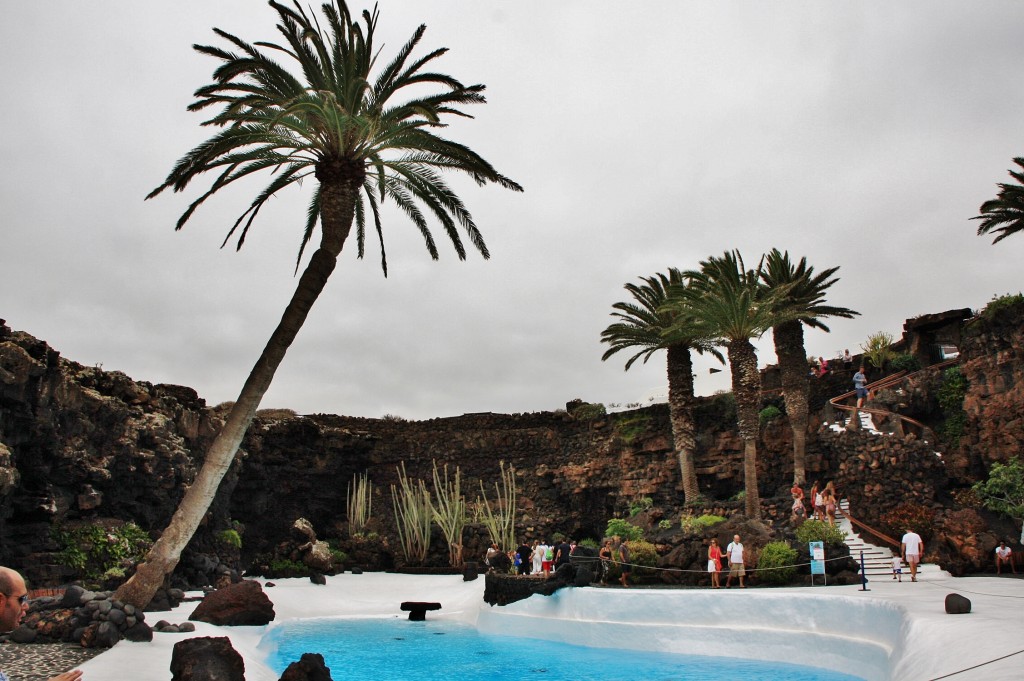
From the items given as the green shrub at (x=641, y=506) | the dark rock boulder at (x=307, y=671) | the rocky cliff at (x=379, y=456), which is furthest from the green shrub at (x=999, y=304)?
the dark rock boulder at (x=307, y=671)

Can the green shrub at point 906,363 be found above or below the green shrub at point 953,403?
above

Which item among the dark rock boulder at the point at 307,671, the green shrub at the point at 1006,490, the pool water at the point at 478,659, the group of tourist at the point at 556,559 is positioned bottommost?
the pool water at the point at 478,659

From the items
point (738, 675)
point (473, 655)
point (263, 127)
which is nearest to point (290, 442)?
point (473, 655)

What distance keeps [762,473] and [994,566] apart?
33.5ft

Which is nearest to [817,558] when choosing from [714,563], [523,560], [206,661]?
[714,563]

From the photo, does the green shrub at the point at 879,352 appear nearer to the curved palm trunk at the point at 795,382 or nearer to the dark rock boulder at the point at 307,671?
the curved palm trunk at the point at 795,382

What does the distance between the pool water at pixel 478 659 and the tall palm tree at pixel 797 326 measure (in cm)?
1138

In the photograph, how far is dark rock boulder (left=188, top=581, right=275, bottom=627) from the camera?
1355 centimetres

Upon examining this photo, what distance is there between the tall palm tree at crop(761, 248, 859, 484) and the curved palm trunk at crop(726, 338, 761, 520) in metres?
1.51

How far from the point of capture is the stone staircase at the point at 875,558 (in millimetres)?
15487

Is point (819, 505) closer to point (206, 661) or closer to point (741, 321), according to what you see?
point (741, 321)

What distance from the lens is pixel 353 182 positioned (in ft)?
40.8

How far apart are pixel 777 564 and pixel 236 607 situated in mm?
10926

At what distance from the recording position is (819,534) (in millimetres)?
16250
